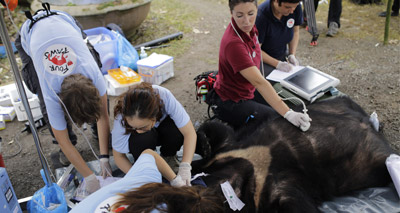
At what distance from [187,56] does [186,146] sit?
2.63 meters

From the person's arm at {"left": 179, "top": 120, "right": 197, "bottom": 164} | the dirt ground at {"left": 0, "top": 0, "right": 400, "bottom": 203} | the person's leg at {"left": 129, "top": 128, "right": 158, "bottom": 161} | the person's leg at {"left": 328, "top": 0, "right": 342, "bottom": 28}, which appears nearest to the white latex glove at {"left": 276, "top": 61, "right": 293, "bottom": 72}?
the dirt ground at {"left": 0, "top": 0, "right": 400, "bottom": 203}

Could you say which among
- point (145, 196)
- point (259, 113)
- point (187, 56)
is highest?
point (145, 196)

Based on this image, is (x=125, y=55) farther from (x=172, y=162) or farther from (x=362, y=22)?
(x=362, y=22)

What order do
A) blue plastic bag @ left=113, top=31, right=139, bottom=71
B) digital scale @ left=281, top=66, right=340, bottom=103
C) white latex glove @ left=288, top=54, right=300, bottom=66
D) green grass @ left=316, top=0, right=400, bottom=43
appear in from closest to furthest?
digital scale @ left=281, top=66, right=340, bottom=103, white latex glove @ left=288, top=54, right=300, bottom=66, blue plastic bag @ left=113, top=31, right=139, bottom=71, green grass @ left=316, top=0, right=400, bottom=43

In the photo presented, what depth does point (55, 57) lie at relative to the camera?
1893 mm

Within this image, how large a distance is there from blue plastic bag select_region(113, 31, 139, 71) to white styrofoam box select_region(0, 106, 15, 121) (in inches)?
50.6

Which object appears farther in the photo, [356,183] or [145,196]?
[356,183]

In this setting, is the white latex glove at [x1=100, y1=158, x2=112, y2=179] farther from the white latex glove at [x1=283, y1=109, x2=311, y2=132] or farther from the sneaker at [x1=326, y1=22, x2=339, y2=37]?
the sneaker at [x1=326, y1=22, x2=339, y2=37]

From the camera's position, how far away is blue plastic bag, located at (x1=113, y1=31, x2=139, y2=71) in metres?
3.77

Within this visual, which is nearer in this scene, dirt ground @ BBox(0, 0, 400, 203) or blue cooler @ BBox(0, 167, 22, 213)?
blue cooler @ BBox(0, 167, 22, 213)

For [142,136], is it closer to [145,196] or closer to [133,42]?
[145,196]

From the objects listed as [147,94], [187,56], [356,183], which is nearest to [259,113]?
[356,183]

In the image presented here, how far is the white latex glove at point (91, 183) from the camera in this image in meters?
2.09

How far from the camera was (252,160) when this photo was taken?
1.98 m
